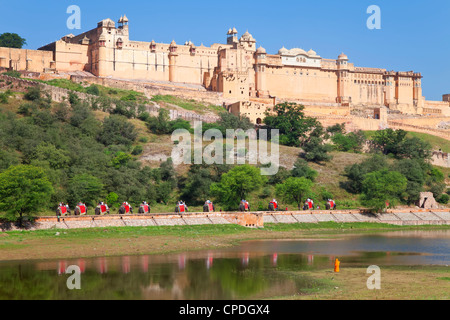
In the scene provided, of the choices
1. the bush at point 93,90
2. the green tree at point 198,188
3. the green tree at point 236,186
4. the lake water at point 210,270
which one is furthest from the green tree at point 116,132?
the lake water at point 210,270

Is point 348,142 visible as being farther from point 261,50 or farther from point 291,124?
point 261,50

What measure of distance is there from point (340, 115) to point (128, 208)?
52.5m

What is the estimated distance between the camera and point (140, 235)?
3406 centimetres

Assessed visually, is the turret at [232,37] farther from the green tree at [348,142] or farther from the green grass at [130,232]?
the green grass at [130,232]

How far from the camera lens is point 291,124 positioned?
73188 mm

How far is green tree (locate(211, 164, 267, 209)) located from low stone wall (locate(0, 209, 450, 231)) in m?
5.07

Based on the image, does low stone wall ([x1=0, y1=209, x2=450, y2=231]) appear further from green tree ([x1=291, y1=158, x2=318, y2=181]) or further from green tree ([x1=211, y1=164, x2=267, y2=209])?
green tree ([x1=291, y1=158, x2=318, y2=181])

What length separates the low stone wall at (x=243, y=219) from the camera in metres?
34.2

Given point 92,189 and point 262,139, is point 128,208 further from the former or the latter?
point 262,139

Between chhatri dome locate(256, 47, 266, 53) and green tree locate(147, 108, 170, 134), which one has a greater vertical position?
chhatri dome locate(256, 47, 266, 53)

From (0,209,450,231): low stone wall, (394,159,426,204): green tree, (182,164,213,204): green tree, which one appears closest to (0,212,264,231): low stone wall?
(0,209,450,231): low stone wall

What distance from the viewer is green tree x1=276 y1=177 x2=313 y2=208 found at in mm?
48312

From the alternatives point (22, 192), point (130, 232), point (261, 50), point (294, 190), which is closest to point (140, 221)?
point (130, 232)

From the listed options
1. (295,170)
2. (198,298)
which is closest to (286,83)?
(295,170)
